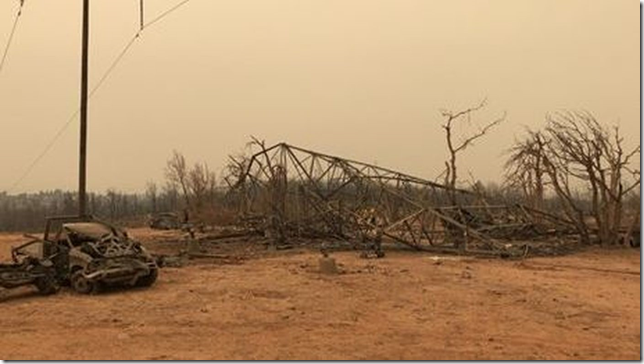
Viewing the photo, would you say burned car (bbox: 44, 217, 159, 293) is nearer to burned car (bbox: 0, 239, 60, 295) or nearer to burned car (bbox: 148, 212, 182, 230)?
burned car (bbox: 0, 239, 60, 295)

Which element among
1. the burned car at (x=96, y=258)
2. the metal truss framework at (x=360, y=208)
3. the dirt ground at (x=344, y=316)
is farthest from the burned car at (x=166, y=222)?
the burned car at (x=96, y=258)

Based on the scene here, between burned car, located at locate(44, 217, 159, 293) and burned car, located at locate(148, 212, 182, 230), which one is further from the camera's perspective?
burned car, located at locate(148, 212, 182, 230)

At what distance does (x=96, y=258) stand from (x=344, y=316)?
18.5ft

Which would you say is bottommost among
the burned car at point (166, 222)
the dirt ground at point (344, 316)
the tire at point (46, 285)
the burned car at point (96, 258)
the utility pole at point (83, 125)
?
the dirt ground at point (344, 316)

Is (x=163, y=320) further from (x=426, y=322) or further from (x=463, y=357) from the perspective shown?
(x=463, y=357)

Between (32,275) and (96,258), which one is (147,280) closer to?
(96,258)

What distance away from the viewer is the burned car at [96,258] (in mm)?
12891

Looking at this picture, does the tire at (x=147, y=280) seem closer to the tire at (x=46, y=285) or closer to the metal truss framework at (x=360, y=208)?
the tire at (x=46, y=285)

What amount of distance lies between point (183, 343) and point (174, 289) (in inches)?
198

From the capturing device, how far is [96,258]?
13.1 m

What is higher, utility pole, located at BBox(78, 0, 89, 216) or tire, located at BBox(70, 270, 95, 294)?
utility pole, located at BBox(78, 0, 89, 216)

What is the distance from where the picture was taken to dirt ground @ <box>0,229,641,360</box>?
8156 millimetres

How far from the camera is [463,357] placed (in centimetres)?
769

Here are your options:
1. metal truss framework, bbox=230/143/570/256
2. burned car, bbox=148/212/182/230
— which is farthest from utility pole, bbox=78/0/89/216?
burned car, bbox=148/212/182/230
